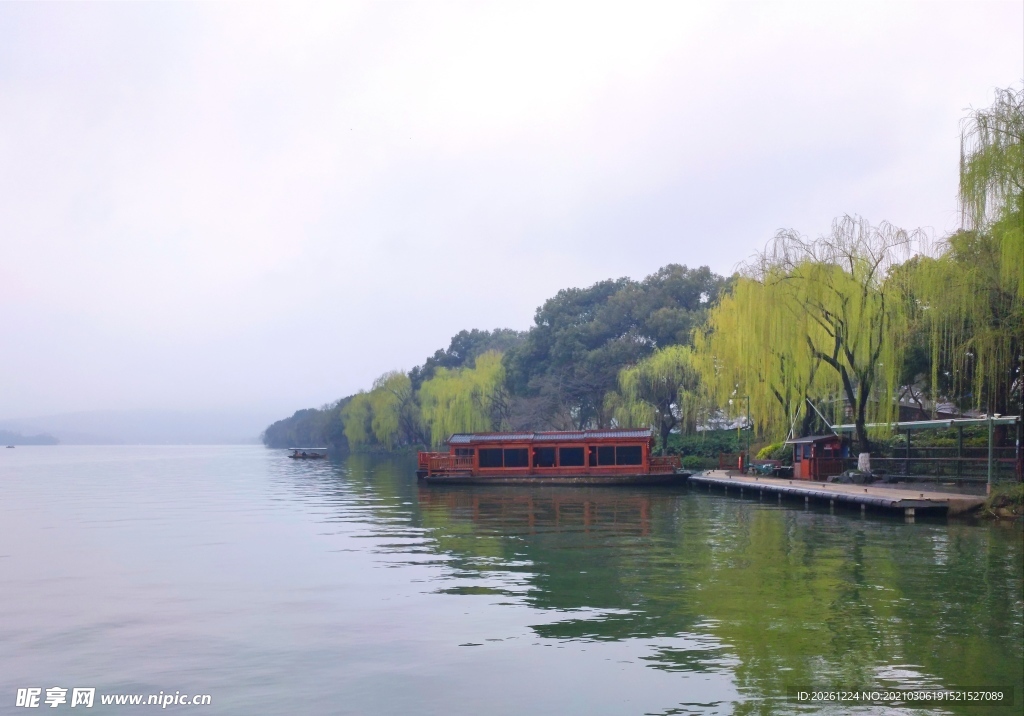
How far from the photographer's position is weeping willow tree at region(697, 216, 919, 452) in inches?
1161

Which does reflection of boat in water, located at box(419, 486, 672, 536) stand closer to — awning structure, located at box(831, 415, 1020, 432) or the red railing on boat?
the red railing on boat

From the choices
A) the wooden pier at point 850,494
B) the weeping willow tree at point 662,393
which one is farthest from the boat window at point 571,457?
the weeping willow tree at point 662,393

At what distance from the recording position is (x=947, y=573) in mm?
15289

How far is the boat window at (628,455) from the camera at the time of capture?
42.2m

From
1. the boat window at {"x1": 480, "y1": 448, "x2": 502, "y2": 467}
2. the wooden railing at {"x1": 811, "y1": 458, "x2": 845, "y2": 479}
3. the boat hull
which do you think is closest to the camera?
the wooden railing at {"x1": 811, "y1": 458, "x2": 845, "y2": 479}

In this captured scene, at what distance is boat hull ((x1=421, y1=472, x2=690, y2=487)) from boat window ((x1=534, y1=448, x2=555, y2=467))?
143 centimetres

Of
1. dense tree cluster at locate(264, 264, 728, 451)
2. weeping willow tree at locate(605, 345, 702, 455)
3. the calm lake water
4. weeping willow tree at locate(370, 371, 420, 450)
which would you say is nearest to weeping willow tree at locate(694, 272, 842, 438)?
the calm lake water

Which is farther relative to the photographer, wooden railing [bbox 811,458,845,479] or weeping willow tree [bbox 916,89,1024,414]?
wooden railing [bbox 811,458,845,479]

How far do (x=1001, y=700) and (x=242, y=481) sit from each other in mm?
46361

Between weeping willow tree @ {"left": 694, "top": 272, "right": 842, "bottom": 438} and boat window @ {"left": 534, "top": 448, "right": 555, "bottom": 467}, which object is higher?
weeping willow tree @ {"left": 694, "top": 272, "right": 842, "bottom": 438}

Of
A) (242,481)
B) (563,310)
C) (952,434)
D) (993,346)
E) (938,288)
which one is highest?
(563,310)

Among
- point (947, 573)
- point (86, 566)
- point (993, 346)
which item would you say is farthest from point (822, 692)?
point (993, 346)

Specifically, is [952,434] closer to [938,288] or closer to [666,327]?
[938,288]

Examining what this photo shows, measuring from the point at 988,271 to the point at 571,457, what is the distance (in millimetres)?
23039
